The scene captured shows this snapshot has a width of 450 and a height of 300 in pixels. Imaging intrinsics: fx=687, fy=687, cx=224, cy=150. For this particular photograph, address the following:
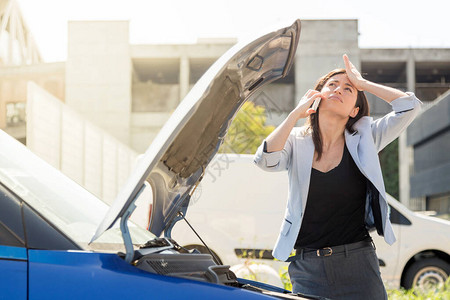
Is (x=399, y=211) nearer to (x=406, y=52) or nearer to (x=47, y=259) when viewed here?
(x=47, y=259)

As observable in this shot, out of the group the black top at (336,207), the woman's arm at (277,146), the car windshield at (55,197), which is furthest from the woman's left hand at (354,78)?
the car windshield at (55,197)

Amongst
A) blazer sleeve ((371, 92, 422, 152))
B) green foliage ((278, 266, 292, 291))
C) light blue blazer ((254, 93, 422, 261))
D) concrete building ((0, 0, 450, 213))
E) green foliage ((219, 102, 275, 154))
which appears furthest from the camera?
concrete building ((0, 0, 450, 213))

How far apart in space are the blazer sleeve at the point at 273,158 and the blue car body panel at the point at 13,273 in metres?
1.37

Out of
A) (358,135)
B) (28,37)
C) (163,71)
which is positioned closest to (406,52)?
(163,71)

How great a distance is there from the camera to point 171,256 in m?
1.77

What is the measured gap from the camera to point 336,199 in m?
2.80

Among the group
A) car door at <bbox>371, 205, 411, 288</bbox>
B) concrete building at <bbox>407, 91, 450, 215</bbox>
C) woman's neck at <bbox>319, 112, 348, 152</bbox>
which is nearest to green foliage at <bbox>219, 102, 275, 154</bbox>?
concrete building at <bbox>407, 91, 450, 215</bbox>

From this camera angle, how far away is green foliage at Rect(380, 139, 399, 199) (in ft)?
189

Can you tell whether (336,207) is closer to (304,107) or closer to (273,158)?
(273,158)

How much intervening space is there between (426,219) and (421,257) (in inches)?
21.8

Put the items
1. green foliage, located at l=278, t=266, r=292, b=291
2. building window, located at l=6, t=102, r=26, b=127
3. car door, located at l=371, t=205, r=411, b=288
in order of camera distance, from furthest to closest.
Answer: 1. building window, located at l=6, t=102, r=26, b=127
2. car door, located at l=371, t=205, r=411, b=288
3. green foliage, located at l=278, t=266, r=292, b=291

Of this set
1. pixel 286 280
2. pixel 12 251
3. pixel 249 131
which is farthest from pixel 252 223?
pixel 249 131

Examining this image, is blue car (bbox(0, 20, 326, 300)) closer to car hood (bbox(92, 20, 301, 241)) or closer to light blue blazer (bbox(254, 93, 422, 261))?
car hood (bbox(92, 20, 301, 241))

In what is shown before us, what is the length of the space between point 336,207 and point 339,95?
0.46 metres
